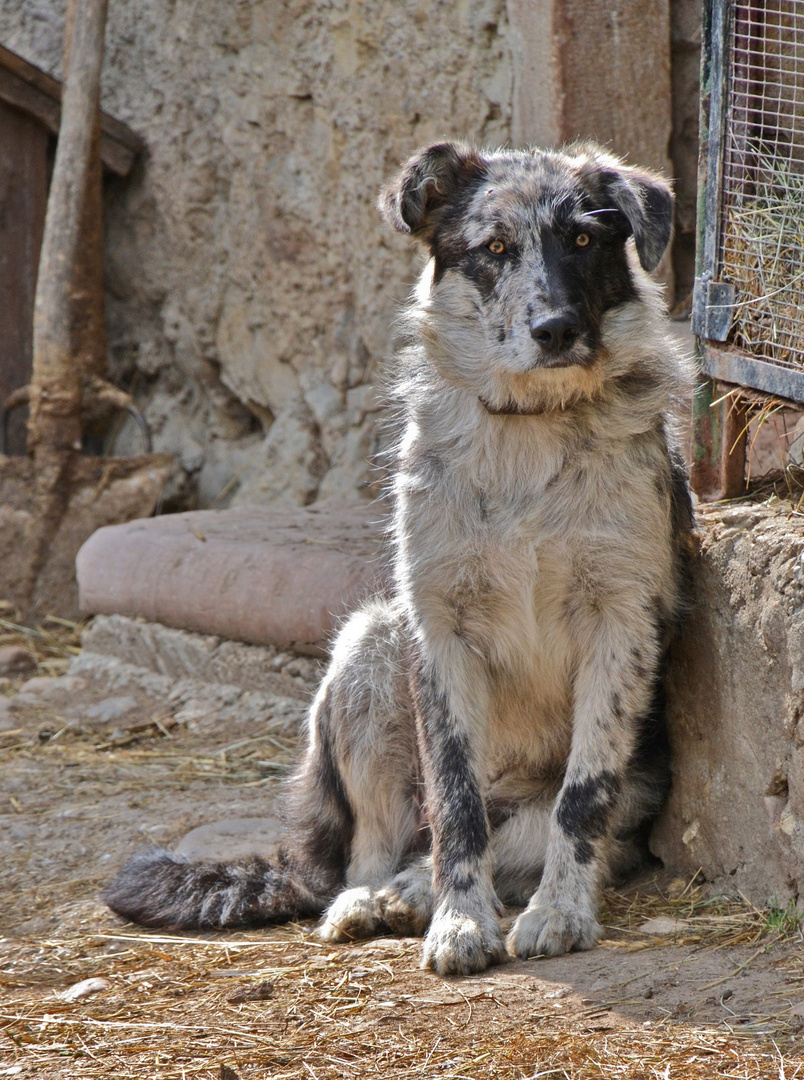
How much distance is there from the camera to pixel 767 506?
134 inches

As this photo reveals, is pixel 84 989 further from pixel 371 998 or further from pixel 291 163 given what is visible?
pixel 291 163

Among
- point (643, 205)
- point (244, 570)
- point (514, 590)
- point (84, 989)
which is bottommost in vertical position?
point (84, 989)

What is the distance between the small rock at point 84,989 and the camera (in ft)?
9.88

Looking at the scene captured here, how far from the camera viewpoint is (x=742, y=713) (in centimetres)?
331

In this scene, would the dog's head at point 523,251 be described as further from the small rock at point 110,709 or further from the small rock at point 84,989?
the small rock at point 110,709

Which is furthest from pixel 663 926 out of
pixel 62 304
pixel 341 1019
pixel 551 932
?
pixel 62 304

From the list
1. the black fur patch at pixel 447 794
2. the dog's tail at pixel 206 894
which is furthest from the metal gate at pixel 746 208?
the dog's tail at pixel 206 894

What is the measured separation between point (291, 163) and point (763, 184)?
3.86 m

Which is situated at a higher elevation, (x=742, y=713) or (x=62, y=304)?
(x=62, y=304)

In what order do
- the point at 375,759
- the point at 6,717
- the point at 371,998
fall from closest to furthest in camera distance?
the point at 371,998 < the point at 375,759 < the point at 6,717

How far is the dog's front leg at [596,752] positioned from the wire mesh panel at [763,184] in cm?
85

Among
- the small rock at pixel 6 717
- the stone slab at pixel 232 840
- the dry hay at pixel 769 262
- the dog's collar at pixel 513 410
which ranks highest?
the dry hay at pixel 769 262

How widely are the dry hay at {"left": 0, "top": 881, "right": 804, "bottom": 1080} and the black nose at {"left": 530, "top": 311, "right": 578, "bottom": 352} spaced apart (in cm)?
150

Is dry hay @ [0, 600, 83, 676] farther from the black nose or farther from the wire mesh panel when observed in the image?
the wire mesh panel
